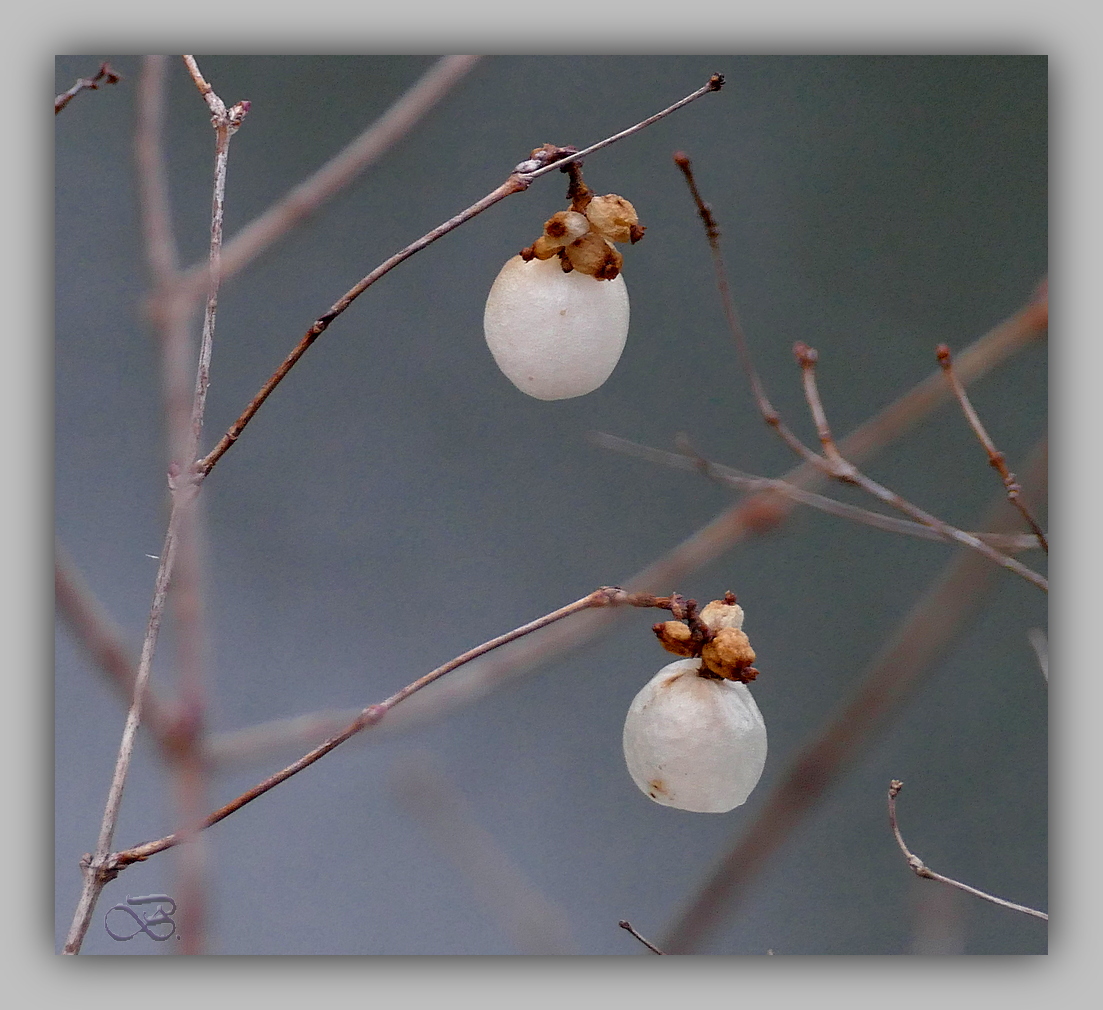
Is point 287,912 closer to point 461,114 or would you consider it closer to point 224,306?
point 224,306

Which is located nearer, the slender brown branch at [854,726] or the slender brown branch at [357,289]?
the slender brown branch at [357,289]

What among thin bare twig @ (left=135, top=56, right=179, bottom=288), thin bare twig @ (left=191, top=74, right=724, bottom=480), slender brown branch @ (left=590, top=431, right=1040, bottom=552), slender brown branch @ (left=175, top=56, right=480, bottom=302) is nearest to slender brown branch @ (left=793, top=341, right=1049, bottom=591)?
slender brown branch @ (left=590, top=431, right=1040, bottom=552)

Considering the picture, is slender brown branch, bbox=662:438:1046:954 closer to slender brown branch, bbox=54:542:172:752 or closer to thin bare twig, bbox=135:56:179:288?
slender brown branch, bbox=54:542:172:752

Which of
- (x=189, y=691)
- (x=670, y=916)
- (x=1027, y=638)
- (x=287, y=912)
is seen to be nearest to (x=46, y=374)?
(x=189, y=691)

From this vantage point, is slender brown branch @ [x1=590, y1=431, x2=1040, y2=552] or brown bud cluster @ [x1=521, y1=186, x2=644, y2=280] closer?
brown bud cluster @ [x1=521, y1=186, x2=644, y2=280]

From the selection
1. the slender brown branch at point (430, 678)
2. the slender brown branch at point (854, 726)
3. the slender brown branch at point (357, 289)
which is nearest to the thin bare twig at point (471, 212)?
the slender brown branch at point (357, 289)
